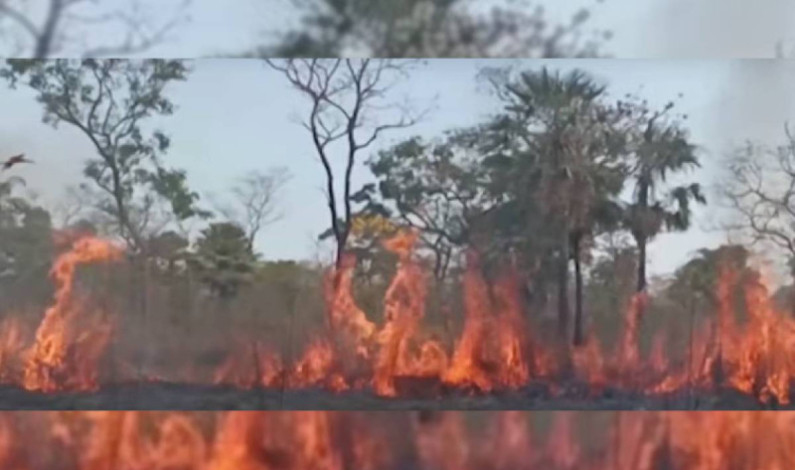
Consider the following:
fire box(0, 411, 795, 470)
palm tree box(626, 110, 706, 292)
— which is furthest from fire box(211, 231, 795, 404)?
palm tree box(626, 110, 706, 292)

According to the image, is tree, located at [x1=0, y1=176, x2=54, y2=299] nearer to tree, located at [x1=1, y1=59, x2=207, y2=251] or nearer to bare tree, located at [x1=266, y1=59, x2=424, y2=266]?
tree, located at [x1=1, y1=59, x2=207, y2=251]

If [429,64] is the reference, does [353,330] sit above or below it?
below

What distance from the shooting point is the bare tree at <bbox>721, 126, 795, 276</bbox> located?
12.1ft

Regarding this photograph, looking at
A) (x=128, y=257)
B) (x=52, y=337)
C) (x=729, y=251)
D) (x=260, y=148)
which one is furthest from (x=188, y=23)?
(x=729, y=251)

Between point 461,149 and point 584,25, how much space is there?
54cm

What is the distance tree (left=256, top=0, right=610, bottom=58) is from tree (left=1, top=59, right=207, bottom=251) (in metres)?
0.41

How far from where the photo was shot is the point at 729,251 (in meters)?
3.69

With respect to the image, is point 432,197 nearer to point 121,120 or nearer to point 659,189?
point 659,189

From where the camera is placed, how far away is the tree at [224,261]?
3.66 metres

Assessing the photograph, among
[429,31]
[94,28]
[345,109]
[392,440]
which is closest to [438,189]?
[345,109]

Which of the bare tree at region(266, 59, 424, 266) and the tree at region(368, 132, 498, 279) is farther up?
the bare tree at region(266, 59, 424, 266)

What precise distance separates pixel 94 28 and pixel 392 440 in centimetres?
159

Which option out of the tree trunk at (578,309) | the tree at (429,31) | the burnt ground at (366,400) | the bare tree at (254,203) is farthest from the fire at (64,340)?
the tree trunk at (578,309)

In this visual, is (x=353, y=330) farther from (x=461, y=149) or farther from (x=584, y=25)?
(x=584, y=25)
